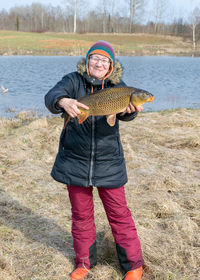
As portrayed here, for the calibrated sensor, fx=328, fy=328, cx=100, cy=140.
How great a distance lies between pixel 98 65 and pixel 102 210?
1979 mm

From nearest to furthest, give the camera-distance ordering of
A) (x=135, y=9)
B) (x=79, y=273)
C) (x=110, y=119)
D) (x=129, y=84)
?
(x=110, y=119) → (x=79, y=273) → (x=129, y=84) → (x=135, y=9)

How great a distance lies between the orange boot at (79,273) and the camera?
280 centimetres

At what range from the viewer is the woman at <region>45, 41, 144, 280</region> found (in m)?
2.57

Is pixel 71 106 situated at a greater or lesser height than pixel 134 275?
greater

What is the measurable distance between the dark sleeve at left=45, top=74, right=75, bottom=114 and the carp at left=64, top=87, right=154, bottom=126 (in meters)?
0.17

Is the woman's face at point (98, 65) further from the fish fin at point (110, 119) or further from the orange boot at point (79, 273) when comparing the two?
the orange boot at point (79, 273)

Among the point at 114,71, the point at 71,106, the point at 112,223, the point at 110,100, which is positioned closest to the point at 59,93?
the point at 71,106

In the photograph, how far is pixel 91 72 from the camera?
8.50 feet

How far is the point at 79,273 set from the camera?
282 cm

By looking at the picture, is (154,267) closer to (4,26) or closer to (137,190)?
(137,190)

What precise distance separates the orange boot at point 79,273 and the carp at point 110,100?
4.42 feet

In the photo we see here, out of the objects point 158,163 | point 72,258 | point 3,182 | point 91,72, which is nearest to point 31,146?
point 3,182

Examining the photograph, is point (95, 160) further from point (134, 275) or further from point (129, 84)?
point (129, 84)

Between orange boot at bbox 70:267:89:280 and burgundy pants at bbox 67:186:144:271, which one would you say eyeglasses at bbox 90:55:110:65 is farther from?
orange boot at bbox 70:267:89:280
